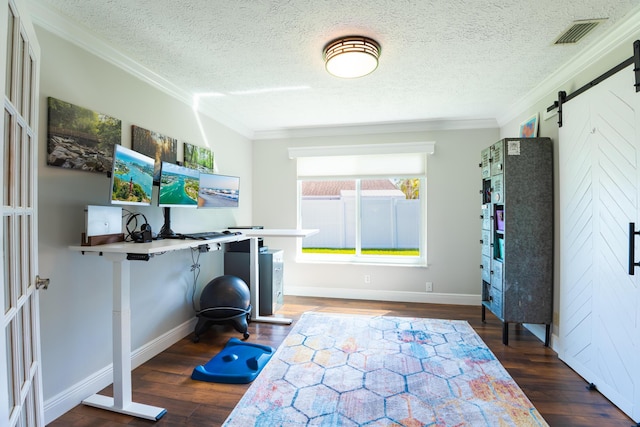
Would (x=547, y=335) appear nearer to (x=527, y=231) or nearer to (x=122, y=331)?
(x=527, y=231)

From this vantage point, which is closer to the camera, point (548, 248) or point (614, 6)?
point (614, 6)

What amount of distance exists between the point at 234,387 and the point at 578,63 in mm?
3415

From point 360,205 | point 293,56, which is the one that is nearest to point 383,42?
point 293,56

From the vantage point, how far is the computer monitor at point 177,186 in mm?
2355

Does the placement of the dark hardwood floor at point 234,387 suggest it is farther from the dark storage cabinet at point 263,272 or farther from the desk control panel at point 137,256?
the desk control panel at point 137,256

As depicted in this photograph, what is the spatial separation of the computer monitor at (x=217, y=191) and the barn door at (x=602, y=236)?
10.0ft

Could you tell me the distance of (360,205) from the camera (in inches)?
173

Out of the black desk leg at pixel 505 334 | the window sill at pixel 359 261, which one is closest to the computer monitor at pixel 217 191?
the window sill at pixel 359 261

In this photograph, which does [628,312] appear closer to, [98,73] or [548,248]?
[548,248]

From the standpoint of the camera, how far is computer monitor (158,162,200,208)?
7.73ft

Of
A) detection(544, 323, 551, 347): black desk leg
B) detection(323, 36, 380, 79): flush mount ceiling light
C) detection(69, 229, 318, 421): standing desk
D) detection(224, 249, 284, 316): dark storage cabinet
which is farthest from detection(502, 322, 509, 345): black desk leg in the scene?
detection(69, 229, 318, 421): standing desk

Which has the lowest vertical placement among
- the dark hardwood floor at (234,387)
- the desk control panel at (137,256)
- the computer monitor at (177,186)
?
the dark hardwood floor at (234,387)

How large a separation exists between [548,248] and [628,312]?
2.93 ft

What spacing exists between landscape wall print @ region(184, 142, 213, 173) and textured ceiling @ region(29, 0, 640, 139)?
0.52m
